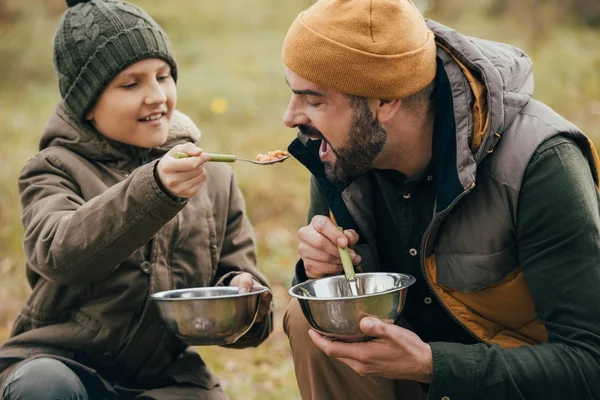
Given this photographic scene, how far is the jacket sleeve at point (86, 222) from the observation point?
111 inches

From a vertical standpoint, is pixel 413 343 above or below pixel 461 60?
below

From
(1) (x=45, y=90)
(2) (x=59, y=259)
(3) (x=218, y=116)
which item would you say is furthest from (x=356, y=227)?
(1) (x=45, y=90)

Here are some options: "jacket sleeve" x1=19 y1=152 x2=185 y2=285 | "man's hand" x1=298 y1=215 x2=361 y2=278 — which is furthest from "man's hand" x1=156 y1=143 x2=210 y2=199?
"man's hand" x1=298 y1=215 x2=361 y2=278

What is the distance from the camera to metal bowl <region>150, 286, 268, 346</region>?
287cm

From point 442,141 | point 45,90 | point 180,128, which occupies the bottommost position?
point 45,90

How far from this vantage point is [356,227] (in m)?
3.22

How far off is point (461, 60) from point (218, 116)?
4.87 meters

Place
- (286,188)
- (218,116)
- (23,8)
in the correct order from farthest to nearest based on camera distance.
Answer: (23,8)
(218,116)
(286,188)

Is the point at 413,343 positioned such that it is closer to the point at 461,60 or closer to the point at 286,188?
the point at 461,60

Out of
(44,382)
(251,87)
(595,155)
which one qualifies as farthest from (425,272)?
(251,87)

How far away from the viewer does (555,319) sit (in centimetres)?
274

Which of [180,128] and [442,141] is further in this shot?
[180,128]

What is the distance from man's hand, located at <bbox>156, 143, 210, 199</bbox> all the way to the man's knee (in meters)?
0.72

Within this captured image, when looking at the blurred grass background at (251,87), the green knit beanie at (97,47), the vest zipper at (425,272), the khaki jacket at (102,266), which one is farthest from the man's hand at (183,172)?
the blurred grass background at (251,87)
